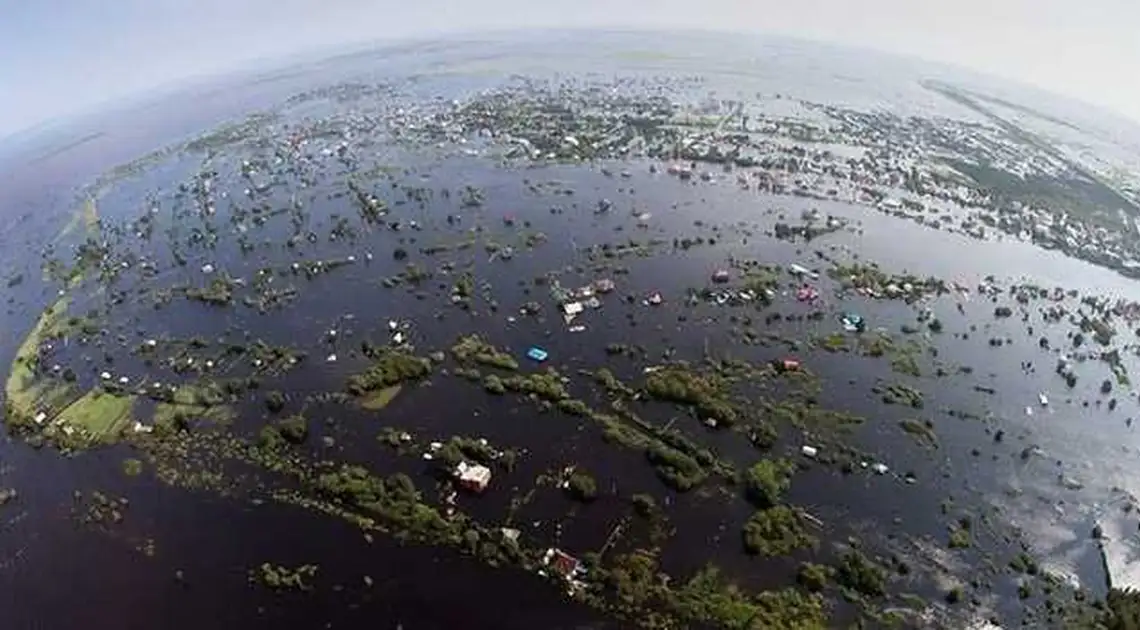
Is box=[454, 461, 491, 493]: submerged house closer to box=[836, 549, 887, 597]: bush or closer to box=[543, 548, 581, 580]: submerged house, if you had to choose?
box=[543, 548, 581, 580]: submerged house

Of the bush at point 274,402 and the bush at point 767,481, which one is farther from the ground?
the bush at point 274,402

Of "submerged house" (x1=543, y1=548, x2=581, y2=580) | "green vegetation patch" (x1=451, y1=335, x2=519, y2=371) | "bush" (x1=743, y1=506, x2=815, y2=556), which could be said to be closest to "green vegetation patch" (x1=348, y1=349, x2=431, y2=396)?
"green vegetation patch" (x1=451, y1=335, x2=519, y2=371)

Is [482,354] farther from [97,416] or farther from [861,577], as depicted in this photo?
[861,577]

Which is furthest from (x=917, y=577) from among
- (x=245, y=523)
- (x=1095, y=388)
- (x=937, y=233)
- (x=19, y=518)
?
(x=937, y=233)

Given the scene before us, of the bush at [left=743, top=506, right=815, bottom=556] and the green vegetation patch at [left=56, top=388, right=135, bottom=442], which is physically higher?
the green vegetation patch at [left=56, top=388, right=135, bottom=442]

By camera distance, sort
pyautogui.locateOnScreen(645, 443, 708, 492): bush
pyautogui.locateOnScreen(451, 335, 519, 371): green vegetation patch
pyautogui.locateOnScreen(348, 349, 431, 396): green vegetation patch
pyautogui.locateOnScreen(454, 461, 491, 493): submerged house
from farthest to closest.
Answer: pyautogui.locateOnScreen(451, 335, 519, 371): green vegetation patch, pyautogui.locateOnScreen(348, 349, 431, 396): green vegetation patch, pyautogui.locateOnScreen(645, 443, 708, 492): bush, pyautogui.locateOnScreen(454, 461, 491, 493): submerged house

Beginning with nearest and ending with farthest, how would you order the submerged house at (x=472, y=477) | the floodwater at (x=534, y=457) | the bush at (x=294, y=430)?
1. the floodwater at (x=534, y=457)
2. the submerged house at (x=472, y=477)
3. the bush at (x=294, y=430)

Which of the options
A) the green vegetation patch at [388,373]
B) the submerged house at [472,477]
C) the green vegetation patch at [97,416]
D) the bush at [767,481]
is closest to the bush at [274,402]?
the green vegetation patch at [388,373]

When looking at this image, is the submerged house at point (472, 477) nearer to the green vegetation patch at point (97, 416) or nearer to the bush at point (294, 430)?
the bush at point (294, 430)

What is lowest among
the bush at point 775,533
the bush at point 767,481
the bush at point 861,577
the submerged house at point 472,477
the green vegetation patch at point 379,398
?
the bush at point 861,577
